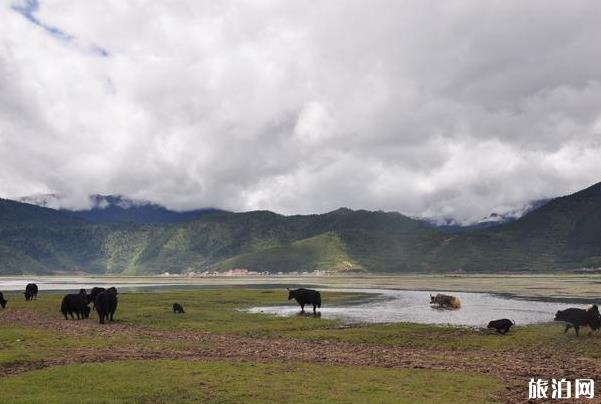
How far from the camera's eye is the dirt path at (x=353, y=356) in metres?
22.9

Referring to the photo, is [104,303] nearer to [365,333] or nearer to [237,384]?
[365,333]

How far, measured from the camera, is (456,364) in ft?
82.7

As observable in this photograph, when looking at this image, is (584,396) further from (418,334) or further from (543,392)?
(418,334)

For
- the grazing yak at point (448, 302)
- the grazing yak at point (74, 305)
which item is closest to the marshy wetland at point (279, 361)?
the grazing yak at point (74, 305)

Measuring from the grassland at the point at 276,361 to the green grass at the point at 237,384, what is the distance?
0.04 metres

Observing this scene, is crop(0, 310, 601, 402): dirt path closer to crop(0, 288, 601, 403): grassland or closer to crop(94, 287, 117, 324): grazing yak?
crop(0, 288, 601, 403): grassland

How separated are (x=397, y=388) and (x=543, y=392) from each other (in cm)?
529

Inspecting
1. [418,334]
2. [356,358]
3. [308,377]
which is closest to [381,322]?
[418,334]

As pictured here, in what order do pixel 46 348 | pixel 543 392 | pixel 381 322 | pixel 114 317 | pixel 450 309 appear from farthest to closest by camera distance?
pixel 450 309
pixel 114 317
pixel 381 322
pixel 46 348
pixel 543 392

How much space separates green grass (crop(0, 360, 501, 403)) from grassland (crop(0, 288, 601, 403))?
0.13 feet

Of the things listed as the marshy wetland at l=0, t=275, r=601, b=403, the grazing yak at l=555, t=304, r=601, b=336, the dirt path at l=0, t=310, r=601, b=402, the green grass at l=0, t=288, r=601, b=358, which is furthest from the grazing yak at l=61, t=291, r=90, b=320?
the grazing yak at l=555, t=304, r=601, b=336

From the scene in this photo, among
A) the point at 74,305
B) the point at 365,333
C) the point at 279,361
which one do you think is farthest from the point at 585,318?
the point at 74,305

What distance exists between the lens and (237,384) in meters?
20.0

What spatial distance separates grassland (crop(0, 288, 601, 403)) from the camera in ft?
61.8
